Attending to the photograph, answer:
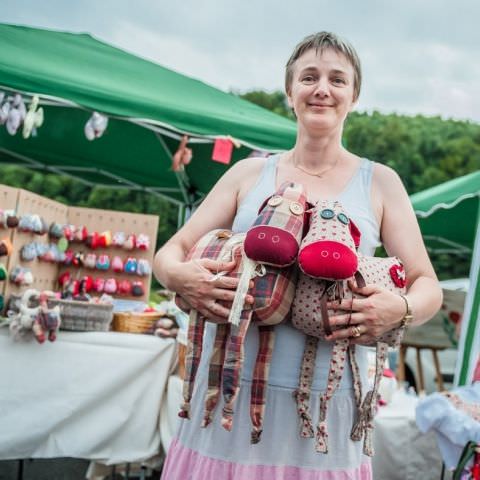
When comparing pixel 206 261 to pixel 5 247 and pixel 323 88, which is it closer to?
pixel 323 88

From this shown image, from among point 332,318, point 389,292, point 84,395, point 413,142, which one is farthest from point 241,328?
point 413,142

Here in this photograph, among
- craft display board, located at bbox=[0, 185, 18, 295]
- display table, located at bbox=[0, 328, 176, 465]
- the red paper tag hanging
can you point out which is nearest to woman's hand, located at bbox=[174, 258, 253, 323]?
display table, located at bbox=[0, 328, 176, 465]

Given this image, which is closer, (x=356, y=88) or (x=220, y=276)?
(x=220, y=276)

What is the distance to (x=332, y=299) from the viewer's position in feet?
3.79

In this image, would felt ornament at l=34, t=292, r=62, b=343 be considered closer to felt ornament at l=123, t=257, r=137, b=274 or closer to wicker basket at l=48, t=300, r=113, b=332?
wicker basket at l=48, t=300, r=113, b=332

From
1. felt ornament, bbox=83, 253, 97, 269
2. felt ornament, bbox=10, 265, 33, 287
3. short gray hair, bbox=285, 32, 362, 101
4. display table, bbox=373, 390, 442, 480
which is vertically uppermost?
short gray hair, bbox=285, 32, 362, 101

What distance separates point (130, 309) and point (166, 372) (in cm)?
55

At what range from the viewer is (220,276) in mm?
1178

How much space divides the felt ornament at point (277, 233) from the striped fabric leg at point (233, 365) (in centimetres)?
11

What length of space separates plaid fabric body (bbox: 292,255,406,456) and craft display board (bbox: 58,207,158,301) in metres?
2.95

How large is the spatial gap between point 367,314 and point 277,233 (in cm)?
22

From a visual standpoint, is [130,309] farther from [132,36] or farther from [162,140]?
[132,36]

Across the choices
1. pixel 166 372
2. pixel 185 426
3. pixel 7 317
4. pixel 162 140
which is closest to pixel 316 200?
pixel 185 426

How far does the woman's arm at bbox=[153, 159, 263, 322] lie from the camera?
1175 millimetres
